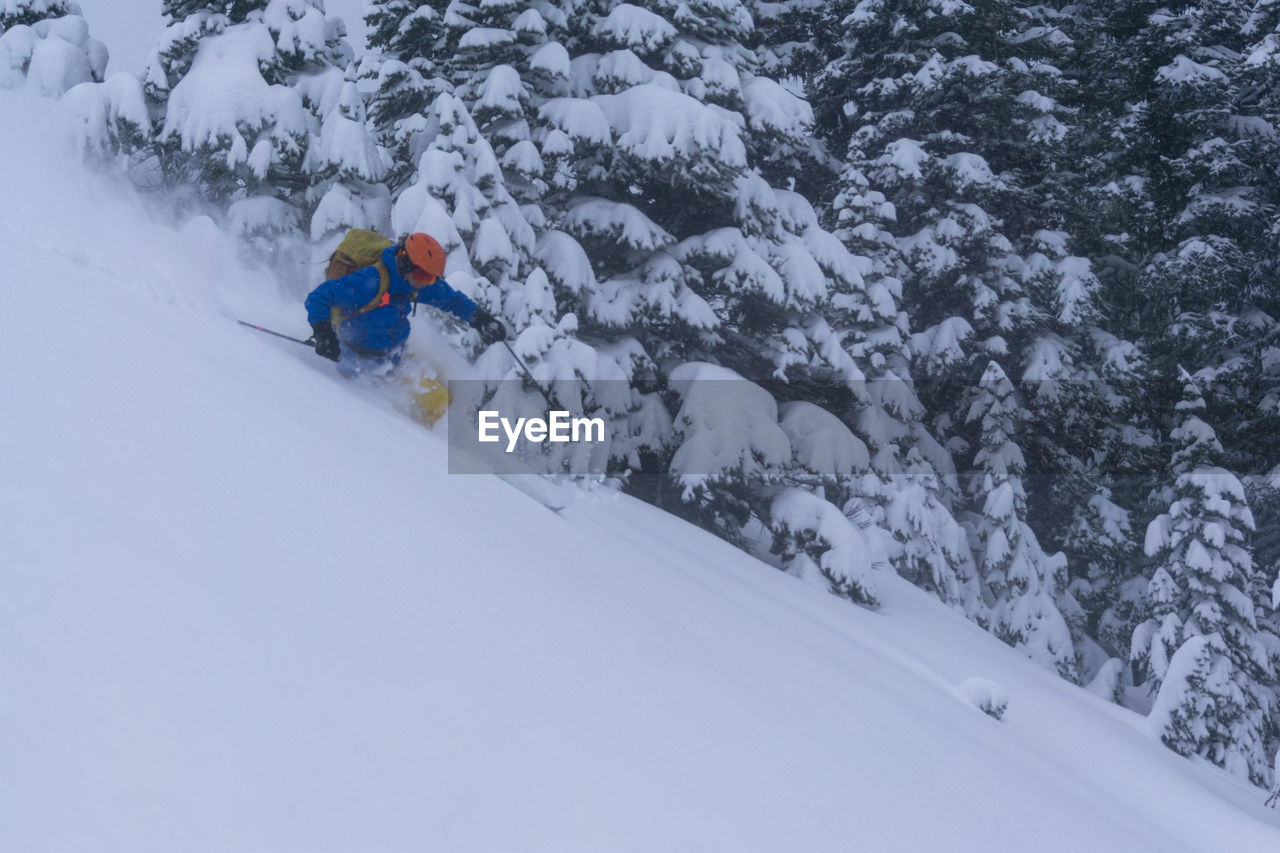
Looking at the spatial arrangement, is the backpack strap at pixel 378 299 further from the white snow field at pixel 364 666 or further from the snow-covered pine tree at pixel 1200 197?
the snow-covered pine tree at pixel 1200 197

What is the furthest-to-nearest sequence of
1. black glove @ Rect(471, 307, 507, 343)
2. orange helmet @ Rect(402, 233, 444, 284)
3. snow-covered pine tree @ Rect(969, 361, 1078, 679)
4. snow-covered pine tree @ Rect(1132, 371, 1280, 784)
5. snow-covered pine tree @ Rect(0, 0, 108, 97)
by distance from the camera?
snow-covered pine tree @ Rect(969, 361, 1078, 679) < snow-covered pine tree @ Rect(1132, 371, 1280, 784) < snow-covered pine tree @ Rect(0, 0, 108, 97) < black glove @ Rect(471, 307, 507, 343) < orange helmet @ Rect(402, 233, 444, 284)

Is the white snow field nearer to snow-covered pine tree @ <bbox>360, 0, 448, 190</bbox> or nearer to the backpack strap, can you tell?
the backpack strap

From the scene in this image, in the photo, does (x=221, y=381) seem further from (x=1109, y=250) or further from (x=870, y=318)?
(x=1109, y=250)

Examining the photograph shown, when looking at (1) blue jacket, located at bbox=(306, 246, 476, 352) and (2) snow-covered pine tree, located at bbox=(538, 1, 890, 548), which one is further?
(2) snow-covered pine tree, located at bbox=(538, 1, 890, 548)

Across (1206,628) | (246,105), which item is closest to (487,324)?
(246,105)

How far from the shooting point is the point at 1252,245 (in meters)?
18.9

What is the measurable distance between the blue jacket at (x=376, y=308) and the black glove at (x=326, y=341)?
0.21 ft

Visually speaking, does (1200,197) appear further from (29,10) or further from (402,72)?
(29,10)

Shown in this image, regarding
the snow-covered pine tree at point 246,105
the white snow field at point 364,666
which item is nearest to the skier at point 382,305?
the white snow field at point 364,666

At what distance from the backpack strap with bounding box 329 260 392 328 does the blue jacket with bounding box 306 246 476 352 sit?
0.07 ft

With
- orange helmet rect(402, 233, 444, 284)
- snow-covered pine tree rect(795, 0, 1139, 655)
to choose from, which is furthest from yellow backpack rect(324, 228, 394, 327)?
snow-covered pine tree rect(795, 0, 1139, 655)

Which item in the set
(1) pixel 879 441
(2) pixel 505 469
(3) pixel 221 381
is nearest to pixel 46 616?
(3) pixel 221 381

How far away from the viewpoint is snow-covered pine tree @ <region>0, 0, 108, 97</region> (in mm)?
13234

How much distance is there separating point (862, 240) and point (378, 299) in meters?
10.3
